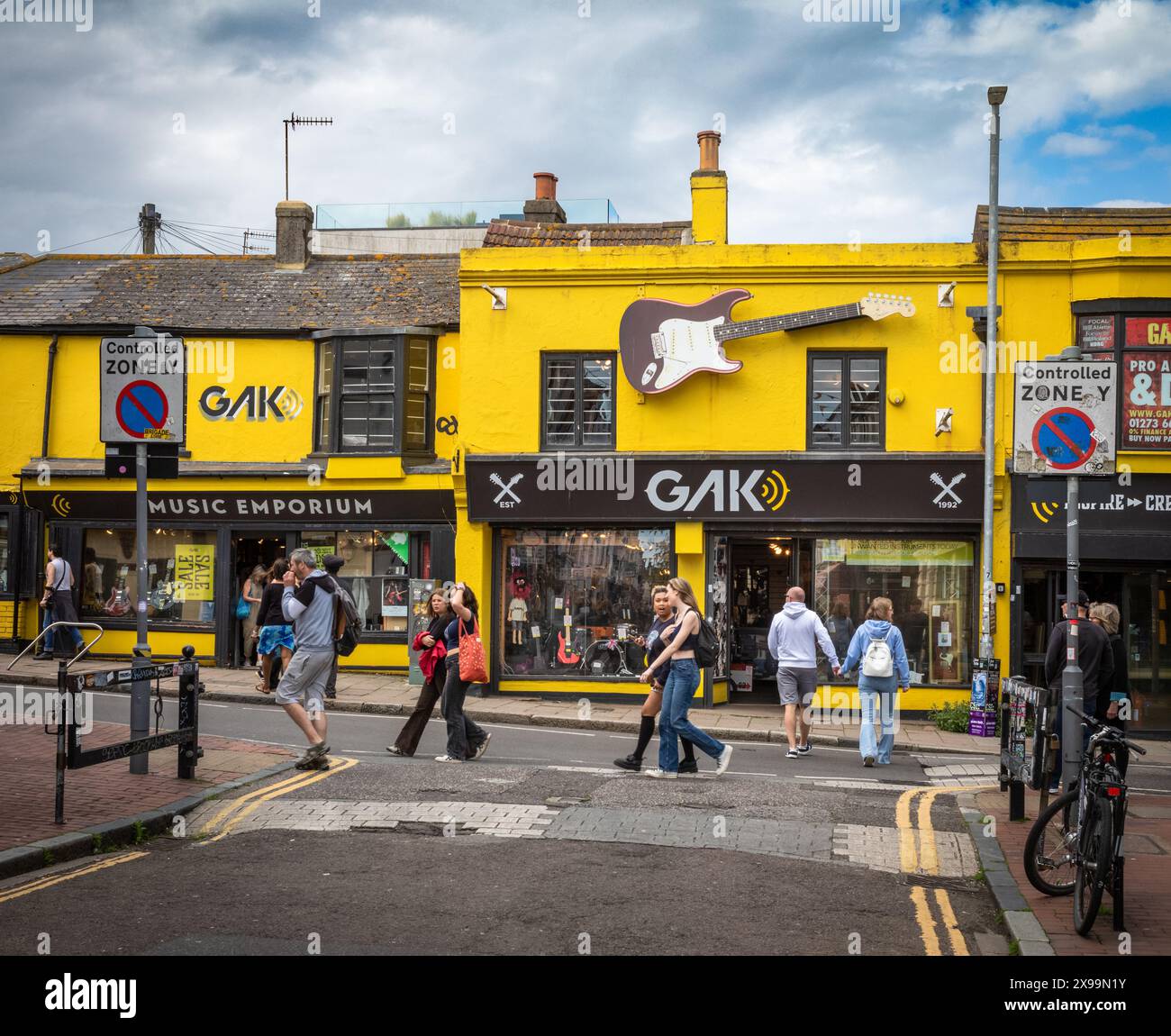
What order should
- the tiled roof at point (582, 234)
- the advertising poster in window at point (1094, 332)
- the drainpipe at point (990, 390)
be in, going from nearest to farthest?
the drainpipe at point (990, 390) < the advertising poster in window at point (1094, 332) < the tiled roof at point (582, 234)

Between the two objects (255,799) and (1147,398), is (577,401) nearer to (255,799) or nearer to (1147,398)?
(1147,398)

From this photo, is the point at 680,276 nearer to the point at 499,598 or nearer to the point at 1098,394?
the point at 499,598

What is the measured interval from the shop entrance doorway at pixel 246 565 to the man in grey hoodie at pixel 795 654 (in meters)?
10.6

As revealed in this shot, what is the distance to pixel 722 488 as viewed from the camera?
63.9ft

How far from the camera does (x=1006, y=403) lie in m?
19.0

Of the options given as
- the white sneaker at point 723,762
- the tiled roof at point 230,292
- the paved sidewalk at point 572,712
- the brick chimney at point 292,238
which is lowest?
the paved sidewalk at point 572,712

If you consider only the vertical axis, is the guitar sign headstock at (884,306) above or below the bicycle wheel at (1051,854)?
above

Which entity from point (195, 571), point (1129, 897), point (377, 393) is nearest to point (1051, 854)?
point (1129, 897)

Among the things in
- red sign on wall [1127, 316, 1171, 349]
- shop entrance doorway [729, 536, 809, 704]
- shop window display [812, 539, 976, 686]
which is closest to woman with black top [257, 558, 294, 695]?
shop entrance doorway [729, 536, 809, 704]

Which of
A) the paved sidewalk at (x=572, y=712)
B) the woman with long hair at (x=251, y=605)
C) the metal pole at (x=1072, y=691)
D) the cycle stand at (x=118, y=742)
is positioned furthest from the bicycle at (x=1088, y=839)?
the woman with long hair at (x=251, y=605)

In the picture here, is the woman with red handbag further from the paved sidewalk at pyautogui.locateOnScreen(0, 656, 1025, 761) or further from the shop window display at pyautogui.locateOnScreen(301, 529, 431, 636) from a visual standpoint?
the shop window display at pyautogui.locateOnScreen(301, 529, 431, 636)

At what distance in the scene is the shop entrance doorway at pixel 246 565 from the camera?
72.7 feet

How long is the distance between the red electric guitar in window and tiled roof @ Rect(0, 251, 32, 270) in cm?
1381

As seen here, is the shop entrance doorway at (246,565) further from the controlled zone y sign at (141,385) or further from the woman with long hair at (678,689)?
the woman with long hair at (678,689)
